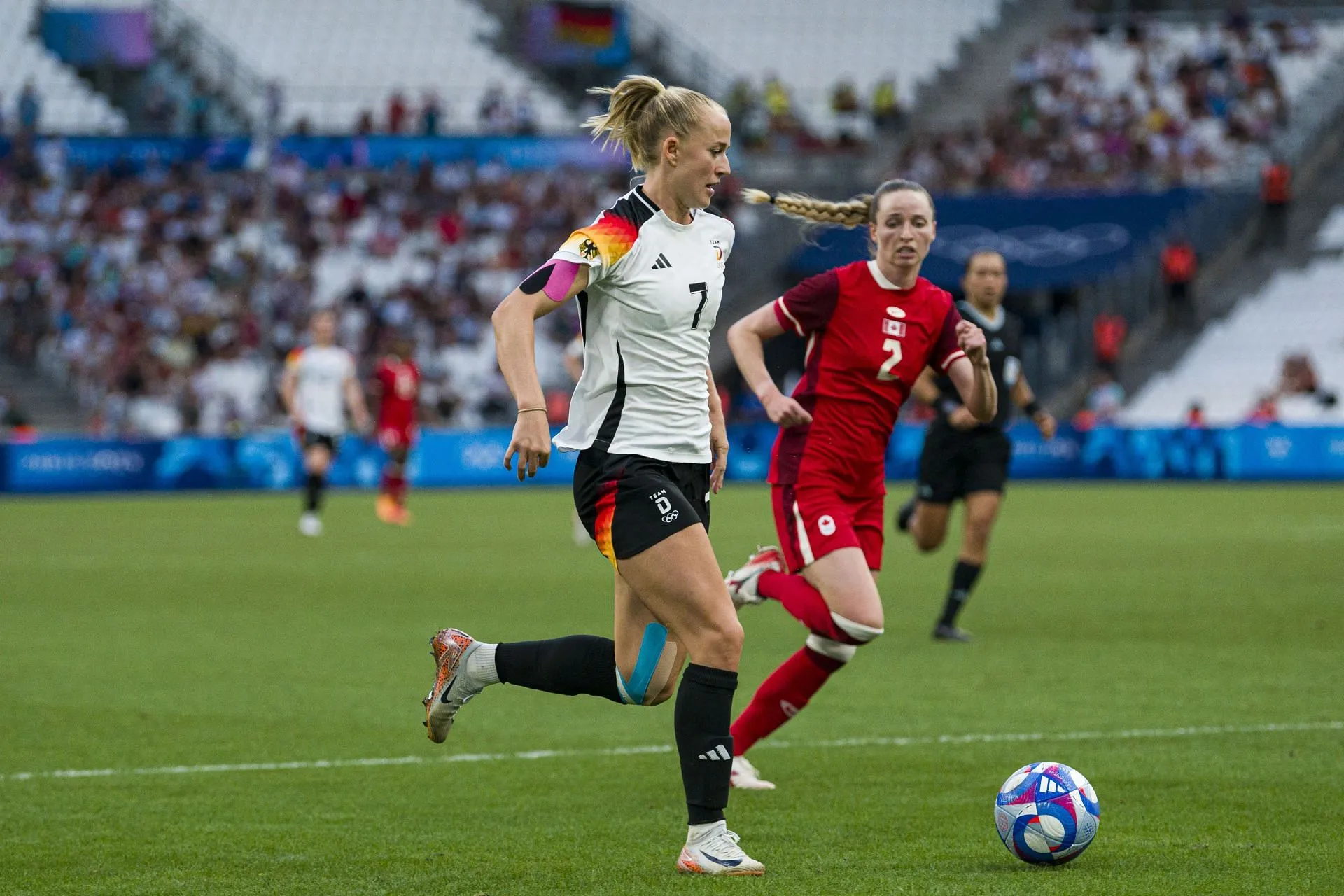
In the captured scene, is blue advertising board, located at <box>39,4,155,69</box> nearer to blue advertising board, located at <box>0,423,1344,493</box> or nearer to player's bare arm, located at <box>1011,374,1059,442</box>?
blue advertising board, located at <box>0,423,1344,493</box>

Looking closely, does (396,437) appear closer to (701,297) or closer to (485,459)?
(485,459)

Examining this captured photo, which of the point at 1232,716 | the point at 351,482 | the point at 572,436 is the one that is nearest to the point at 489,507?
the point at 351,482

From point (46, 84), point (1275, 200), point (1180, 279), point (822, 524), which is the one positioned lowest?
point (822, 524)

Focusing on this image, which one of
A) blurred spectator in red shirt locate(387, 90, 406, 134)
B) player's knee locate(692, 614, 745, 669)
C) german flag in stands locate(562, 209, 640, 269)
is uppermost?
blurred spectator in red shirt locate(387, 90, 406, 134)

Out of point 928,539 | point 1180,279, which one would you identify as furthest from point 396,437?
point 1180,279

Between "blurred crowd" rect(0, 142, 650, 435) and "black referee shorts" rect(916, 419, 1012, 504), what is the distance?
69.7ft

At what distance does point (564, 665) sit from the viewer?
595 centimetres

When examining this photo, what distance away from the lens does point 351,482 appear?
3108 centimetres

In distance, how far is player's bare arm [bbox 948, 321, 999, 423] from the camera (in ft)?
22.3

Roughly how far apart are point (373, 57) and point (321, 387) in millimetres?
23165

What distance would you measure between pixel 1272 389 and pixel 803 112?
12.4 metres

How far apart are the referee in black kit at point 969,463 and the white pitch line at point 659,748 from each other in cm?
338

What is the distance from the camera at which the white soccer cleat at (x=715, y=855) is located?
5.43 metres

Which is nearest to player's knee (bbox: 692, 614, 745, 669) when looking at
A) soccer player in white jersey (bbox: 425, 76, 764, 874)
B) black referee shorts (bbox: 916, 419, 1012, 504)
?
soccer player in white jersey (bbox: 425, 76, 764, 874)
